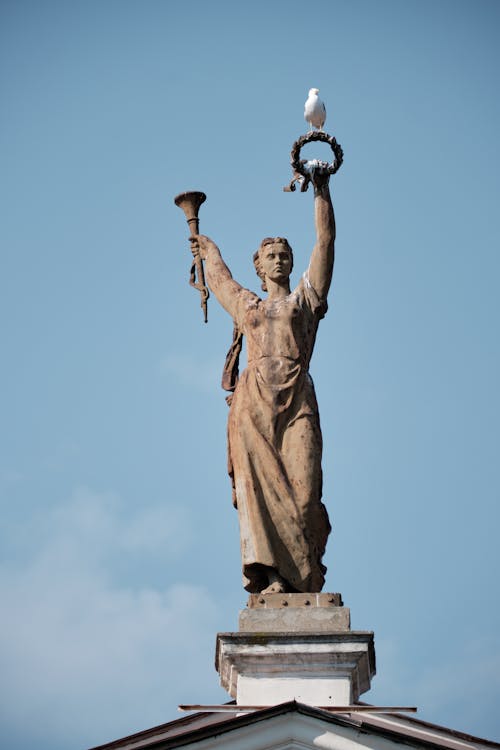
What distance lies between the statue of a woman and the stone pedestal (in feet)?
1.29

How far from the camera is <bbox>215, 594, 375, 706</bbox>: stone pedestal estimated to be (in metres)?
14.5

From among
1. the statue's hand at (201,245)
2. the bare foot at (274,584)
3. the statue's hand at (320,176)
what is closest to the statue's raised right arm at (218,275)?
the statue's hand at (201,245)

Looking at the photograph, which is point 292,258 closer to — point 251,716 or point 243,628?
point 243,628

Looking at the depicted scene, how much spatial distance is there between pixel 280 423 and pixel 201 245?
2608 mm

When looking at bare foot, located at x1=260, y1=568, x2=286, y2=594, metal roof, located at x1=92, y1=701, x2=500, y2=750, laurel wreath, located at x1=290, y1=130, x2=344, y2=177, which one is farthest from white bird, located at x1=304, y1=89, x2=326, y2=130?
metal roof, located at x1=92, y1=701, x2=500, y2=750

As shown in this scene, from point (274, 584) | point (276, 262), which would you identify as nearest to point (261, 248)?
point (276, 262)

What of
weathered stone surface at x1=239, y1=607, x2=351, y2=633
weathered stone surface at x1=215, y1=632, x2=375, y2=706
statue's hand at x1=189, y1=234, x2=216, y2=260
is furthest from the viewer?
statue's hand at x1=189, y1=234, x2=216, y2=260

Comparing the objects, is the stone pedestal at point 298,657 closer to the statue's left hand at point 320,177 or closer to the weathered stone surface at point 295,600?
the weathered stone surface at point 295,600

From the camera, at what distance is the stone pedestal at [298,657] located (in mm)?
14492

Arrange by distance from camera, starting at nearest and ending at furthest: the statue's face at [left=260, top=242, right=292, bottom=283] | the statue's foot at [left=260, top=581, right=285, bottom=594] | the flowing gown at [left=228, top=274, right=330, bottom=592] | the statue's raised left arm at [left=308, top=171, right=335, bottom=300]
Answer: the statue's foot at [left=260, top=581, right=285, bottom=594] → the flowing gown at [left=228, top=274, right=330, bottom=592] → the statue's raised left arm at [left=308, top=171, right=335, bottom=300] → the statue's face at [left=260, top=242, right=292, bottom=283]

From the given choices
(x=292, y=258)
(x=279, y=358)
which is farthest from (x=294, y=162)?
(x=279, y=358)

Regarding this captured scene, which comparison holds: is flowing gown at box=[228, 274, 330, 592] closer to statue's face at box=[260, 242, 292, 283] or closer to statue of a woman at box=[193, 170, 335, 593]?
statue of a woman at box=[193, 170, 335, 593]

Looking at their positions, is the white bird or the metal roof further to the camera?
the white bird

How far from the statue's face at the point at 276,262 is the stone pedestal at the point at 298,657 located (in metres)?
3.51
